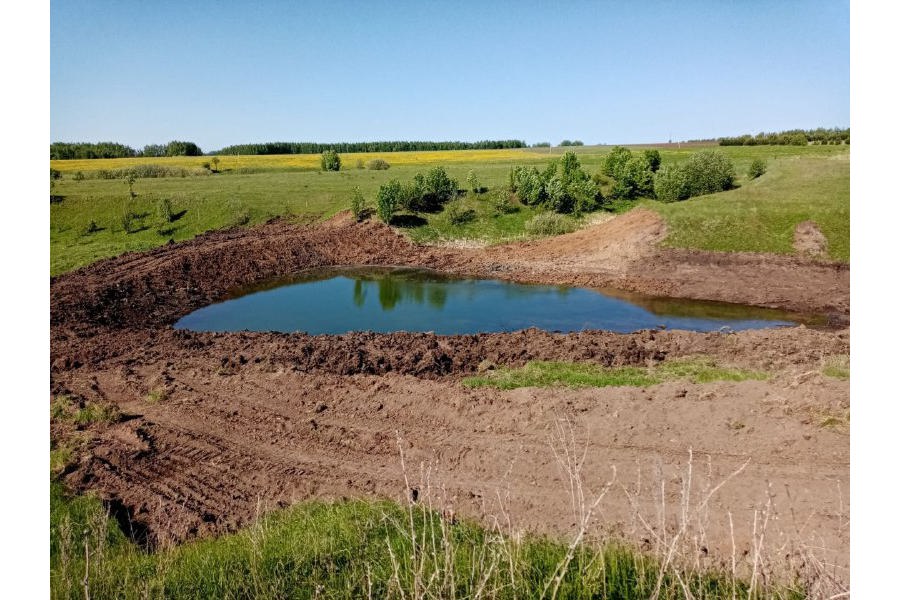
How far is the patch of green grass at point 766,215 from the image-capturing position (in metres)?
24.0

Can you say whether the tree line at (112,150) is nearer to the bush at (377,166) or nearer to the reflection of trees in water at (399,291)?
the bush at (377,166)

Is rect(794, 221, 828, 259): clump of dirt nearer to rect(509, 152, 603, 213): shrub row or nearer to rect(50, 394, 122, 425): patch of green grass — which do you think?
rect(509, 152, 603, 213): shrub row

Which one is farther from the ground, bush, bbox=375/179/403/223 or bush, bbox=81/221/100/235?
bush, bbox=375/179/403/223

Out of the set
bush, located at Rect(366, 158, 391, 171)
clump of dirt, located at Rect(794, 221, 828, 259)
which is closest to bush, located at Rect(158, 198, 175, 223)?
bush, located at Rect(366, 158, 391, 171)

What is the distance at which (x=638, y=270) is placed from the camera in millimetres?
23672

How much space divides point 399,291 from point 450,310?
377 centimetres

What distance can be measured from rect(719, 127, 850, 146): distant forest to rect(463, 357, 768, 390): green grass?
67970mm

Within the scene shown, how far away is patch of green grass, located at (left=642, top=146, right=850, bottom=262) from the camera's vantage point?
78.9ft

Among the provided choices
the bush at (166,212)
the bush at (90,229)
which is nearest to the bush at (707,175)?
the bush at (166,212)

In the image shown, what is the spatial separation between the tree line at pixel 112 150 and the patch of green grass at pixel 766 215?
66.0 m

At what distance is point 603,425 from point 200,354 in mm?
9851

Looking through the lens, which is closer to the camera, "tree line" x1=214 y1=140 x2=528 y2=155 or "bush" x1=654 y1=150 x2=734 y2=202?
"bush" x1=654 y1=150 x2=734 y2=202

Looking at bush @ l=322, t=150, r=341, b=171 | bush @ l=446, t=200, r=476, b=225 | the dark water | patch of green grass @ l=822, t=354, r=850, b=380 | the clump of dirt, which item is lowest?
patch of green grass @ l=822, t=354, r=850, b=380

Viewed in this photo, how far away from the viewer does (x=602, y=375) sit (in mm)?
11789
